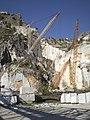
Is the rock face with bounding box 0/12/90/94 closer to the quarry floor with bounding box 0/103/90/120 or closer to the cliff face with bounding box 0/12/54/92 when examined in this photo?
the cliff face with bounding box 0/12/54/92

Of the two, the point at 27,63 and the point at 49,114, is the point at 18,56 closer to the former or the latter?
the point at 27,63

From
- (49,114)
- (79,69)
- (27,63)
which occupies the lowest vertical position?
(49,114)

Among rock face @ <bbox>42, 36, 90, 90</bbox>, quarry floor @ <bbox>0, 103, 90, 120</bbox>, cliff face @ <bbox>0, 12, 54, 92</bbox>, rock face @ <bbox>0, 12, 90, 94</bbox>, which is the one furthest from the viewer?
rock face @ <bbox>42, 36, 90, 90</bbox>

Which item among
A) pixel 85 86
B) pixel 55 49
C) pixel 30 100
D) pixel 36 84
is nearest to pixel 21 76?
pixel 36 84

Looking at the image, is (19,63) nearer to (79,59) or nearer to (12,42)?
(12,42)

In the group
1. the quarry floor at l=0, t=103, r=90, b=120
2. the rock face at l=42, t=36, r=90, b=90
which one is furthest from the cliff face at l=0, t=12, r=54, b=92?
the quarry floor at l=0, t=103, r=90, b=120

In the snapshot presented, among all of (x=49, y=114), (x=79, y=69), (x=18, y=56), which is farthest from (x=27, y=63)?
(x=49, y=114)

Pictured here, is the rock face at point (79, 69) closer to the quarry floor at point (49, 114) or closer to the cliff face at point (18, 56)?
the cliff face at point (18, 56)

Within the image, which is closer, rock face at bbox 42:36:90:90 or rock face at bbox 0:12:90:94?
rock face at bbox 0:12:90:94

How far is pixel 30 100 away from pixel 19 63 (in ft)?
119

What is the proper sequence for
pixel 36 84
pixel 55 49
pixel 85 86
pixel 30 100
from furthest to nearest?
1. pixel 55 49
2. pixel 85 86
3. pixel 36 84
4. pixel 30 100

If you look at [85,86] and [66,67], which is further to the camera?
[66,67]

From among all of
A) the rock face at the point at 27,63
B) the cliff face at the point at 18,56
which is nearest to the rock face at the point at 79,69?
the rock face at the point at 27,63

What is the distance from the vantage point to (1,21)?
102 meters
